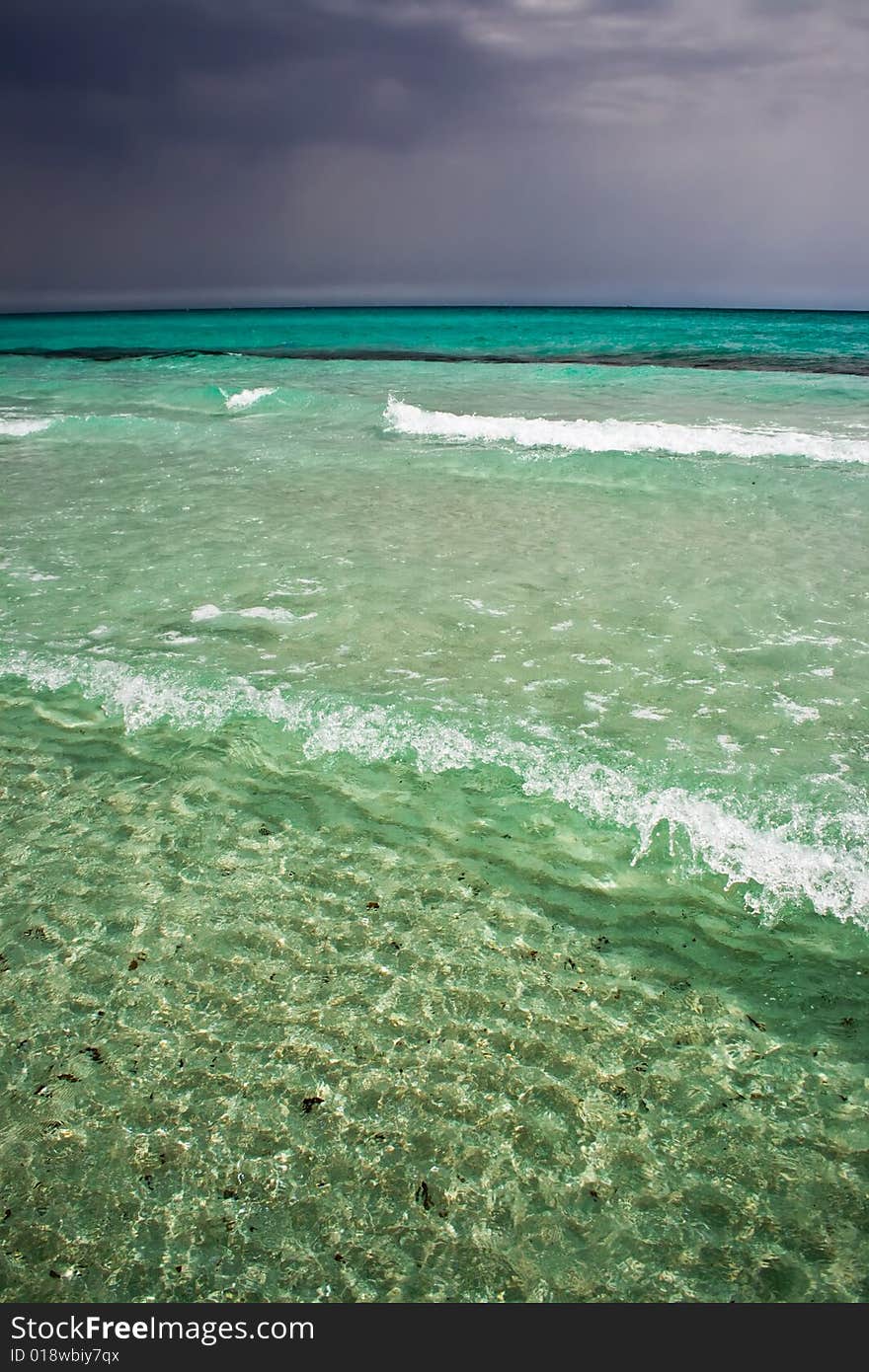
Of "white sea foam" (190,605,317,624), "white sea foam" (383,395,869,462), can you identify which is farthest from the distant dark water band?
"white sea foam" (190,605,317,624)

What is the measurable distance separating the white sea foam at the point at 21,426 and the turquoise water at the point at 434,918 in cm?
970

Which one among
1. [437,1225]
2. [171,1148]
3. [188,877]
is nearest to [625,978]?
[437,1225]

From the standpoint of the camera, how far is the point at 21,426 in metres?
17.5

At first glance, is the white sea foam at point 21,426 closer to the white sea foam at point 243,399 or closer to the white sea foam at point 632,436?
the white sea foam at point 243,399

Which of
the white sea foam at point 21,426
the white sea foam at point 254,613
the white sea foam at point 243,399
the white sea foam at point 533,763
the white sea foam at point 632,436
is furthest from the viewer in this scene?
the white sea foam at point 243,399

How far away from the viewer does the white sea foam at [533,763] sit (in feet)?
12.9

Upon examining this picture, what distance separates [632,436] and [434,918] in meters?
14.1

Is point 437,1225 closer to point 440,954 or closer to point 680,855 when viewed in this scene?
point 440,954

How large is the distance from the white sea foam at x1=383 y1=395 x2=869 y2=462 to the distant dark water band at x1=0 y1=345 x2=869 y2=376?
15711 mm

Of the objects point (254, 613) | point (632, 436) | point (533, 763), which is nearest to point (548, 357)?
point (632, 436)

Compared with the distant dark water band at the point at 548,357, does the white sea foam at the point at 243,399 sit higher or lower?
lower

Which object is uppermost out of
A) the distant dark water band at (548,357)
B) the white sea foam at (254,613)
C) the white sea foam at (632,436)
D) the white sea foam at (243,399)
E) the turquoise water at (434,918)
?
the distant dark water band at (548,357)

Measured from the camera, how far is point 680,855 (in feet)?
13.5

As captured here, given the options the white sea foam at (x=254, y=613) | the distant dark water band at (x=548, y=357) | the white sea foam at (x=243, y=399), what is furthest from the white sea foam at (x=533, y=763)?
the distant dark water band at (x=548, y=357)
